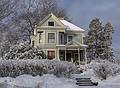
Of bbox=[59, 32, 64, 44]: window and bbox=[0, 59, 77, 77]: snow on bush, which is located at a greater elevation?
bbox=[59, 32, 64, 44]: window

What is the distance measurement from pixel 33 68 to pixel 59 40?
65.3ft

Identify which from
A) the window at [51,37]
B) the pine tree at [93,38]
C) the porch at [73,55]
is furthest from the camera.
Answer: the pine tree at [93,38]

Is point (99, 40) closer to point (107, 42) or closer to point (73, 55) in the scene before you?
point (107, 42)

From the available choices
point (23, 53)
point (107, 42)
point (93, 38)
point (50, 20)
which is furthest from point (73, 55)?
point (107, 42)

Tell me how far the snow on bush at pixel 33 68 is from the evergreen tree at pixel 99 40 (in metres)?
30.6

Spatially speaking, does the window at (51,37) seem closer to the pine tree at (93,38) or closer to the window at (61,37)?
the window at (61,37)

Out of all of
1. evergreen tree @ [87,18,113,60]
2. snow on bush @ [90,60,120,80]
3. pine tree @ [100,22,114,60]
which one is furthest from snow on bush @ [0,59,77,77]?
evergreen tree @ [87,18,113,60]

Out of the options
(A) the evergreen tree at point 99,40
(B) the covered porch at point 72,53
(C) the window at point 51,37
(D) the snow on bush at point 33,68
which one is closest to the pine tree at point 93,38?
(A) the evergreen tree at point 99,40

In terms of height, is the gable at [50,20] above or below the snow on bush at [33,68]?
above

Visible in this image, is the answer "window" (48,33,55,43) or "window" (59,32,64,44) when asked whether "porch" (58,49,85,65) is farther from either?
"window" (48,33,55,43)

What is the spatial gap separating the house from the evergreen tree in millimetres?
10232

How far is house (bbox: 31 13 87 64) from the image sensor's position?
42312 millimetres

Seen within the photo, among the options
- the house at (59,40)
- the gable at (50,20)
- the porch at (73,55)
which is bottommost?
the porch at (73,55)

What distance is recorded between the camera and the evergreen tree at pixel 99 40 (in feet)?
177
